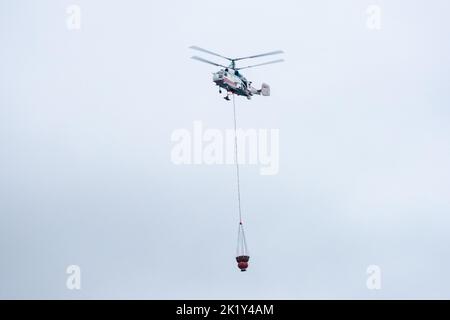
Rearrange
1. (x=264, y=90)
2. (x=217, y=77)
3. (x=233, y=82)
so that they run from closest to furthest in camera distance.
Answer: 1. (x=217, y=77)
2. (x=233, y=82)
3. (x=264, y=90)

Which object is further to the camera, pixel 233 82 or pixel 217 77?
pixel 233 82

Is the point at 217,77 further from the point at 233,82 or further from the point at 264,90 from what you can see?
the point at 264,90

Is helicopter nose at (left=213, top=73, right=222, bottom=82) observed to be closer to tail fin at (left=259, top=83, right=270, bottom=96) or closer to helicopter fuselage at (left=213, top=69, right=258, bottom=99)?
helicopter fuselage at (left=213, top=69, right=258, bottom=99)

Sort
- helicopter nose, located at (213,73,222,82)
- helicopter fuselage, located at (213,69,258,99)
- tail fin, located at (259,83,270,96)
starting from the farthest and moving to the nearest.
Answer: tail fin, located at (259,83,270,96) < helicopter fuselage, located at (213,69,258,99) < helicopter nose, located at (213,73,222,82)

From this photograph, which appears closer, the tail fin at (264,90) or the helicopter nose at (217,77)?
the helicopter nose at (217,77)

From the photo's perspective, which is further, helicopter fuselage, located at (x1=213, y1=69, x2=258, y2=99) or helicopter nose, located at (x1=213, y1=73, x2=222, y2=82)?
helicopter fuselage, located at (x1=213, y1=69, x2=258, y2=99)

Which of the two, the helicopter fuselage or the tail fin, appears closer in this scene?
the helicopter fuselage

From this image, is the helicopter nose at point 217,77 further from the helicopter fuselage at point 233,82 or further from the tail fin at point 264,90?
the tail fin at point 264,90

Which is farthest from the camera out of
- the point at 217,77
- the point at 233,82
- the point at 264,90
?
the point at 264,90

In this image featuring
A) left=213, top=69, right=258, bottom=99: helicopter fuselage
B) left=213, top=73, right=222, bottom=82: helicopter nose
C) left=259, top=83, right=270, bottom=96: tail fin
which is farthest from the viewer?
left=259, top=83, right=270, bottom=96: tail fin

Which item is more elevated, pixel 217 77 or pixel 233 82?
pixel 217 77
